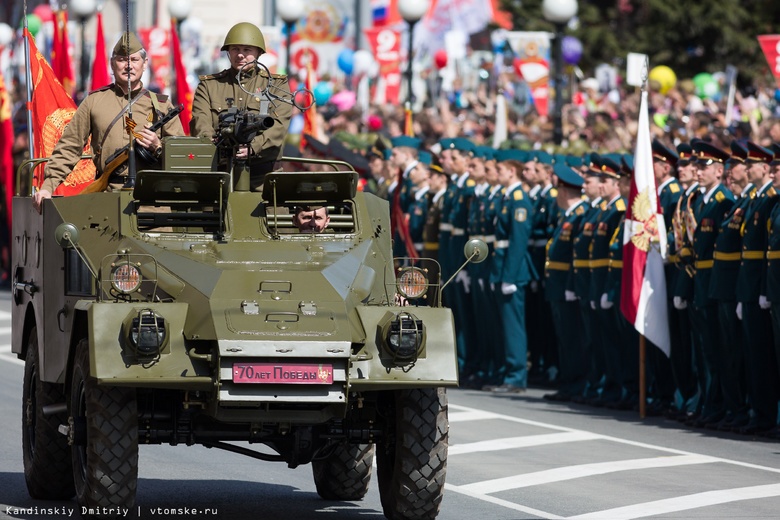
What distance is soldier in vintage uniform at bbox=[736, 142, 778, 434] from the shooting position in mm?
16188

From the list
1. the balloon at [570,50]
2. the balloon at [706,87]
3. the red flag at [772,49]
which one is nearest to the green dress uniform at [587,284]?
the red flag at [772,49]

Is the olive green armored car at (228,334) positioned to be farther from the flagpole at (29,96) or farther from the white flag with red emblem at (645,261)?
the white flag with red emblem at (645,261)

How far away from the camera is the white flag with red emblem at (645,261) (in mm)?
17797

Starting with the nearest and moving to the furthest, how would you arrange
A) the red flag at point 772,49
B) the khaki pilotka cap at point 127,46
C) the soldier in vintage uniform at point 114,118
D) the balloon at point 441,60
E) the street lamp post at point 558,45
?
the khaki pilotka cap at point 127,46
the soldier in vintage uniform at point 114,118
the red flag at point 772,49
the street lamp post at point 558,45
the balloon at point 441,60

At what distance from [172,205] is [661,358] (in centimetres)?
809

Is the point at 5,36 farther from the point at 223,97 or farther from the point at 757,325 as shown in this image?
the point at 223,97

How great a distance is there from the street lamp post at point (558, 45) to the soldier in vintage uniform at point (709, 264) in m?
8.39

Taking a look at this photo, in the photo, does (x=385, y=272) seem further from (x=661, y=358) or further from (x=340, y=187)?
(x=661, y=358)

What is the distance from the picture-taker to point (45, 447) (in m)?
11.6

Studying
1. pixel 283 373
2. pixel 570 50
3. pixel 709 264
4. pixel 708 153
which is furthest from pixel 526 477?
pixel 570 50

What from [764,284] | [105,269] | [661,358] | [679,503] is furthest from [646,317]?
[105,269]

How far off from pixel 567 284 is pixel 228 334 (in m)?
9.89

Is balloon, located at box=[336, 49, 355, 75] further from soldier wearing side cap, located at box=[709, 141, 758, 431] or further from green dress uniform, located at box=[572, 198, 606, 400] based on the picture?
soldier wearing side cap, located at box=[709, 141, 758, 431]

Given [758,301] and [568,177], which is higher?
[568,177]
